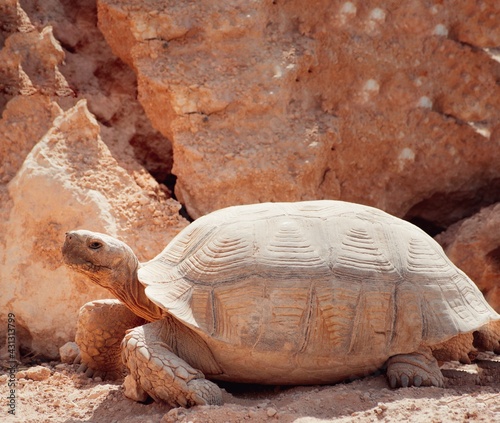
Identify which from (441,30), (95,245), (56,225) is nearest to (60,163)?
(56,225)

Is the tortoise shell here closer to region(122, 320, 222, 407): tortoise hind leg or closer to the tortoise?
the tortoise

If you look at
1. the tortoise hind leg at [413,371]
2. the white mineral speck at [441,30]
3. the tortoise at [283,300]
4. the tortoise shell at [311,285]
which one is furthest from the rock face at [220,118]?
the tortoise hind leg at [413,371]

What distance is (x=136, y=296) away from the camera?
3.72 meters

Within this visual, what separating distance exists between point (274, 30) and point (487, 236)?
2.23 m

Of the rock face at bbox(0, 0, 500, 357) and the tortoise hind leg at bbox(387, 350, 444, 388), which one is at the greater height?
the rock face at bbox(0, 0, 500, 357)

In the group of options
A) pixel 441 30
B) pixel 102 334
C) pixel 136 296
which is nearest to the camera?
pixel 136 296

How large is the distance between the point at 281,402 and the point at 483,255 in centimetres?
253

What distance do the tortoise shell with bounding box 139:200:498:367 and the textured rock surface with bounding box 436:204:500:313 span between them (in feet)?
4.73

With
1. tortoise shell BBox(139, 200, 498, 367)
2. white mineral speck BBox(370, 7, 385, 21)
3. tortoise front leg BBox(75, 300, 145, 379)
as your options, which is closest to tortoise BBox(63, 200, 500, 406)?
tortoise shell BBox(139, 200, 498, 367)

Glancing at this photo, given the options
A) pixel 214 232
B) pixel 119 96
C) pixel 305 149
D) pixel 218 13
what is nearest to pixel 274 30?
pixel 218 13

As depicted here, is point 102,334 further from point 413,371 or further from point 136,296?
point 413,371

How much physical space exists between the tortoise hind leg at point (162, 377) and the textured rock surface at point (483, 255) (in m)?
2.62

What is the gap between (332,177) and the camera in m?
5.16

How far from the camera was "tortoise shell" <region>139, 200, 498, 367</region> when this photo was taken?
3.31 meters
